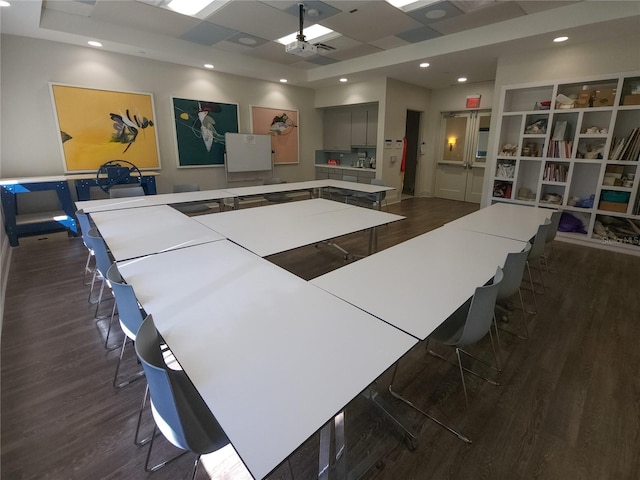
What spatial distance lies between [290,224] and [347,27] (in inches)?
134

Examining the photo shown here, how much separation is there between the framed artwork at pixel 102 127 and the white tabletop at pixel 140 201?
1.57 metres

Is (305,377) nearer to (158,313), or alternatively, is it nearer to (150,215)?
(158,313)

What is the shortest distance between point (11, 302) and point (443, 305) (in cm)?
384


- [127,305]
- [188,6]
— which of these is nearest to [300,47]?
[188,6]

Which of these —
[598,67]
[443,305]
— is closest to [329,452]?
[443,305]

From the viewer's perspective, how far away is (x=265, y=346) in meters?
1.23

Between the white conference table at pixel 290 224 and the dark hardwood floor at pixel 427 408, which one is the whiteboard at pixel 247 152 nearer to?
the white conference table at pixel 290 224

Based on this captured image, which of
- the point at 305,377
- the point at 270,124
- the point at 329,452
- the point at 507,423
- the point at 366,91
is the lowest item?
the point at 507,423

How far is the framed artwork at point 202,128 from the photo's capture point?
606cm

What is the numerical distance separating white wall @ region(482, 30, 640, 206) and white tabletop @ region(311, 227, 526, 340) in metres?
3.66

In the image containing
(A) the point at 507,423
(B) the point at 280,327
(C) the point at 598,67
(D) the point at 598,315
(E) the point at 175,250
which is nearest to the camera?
(B) the point at 280,327

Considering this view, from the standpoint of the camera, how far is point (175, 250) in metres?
2.32

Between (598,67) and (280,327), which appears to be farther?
(598,67)

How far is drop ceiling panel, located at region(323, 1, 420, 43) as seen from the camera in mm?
3996
